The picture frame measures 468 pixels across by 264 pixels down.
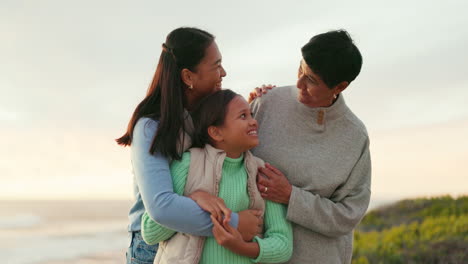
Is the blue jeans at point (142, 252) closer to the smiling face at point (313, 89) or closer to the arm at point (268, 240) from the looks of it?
the arm at point (268, 240)

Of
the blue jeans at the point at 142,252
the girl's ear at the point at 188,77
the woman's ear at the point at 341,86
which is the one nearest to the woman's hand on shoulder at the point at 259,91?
the woman's ear at the point at 341,86

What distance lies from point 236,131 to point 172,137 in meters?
0.28

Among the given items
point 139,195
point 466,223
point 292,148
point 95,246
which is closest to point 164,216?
point 139,195

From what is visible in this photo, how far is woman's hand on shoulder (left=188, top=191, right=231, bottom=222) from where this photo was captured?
2.38m

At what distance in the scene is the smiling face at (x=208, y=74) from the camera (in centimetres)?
262

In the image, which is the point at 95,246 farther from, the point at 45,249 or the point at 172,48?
the point at 172,48

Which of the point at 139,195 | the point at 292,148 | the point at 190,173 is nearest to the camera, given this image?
the point at 190,173

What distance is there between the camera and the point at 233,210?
100 inches

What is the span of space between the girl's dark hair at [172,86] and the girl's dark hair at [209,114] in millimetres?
88

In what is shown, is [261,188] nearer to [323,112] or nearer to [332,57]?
[323,112]

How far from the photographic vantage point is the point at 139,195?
105 inches

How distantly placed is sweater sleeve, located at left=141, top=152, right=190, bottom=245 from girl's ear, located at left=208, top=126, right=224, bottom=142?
0.45 feet

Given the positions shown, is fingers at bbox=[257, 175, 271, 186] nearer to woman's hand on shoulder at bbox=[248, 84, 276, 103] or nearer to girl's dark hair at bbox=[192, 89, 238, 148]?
girl's dark hair at bbox=[192, 89, 238, 148]

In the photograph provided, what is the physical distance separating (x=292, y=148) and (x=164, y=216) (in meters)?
0.89
